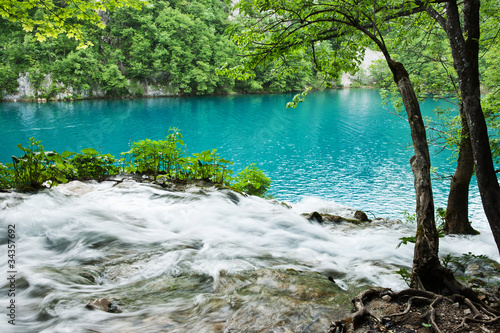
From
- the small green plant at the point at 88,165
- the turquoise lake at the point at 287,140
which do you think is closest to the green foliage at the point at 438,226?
the turquoise lake at the point at 287,140

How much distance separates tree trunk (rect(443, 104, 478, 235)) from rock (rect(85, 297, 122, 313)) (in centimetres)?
681

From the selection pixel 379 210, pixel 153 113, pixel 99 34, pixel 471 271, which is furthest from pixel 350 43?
pixel 99 34

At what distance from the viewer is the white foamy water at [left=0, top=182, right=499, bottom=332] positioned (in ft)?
9.09

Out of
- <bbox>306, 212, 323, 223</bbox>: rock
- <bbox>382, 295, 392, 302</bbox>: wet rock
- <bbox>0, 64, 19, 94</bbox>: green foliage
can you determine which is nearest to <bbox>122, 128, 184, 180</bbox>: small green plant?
<bbox>306, 212, 323, 223</bbox>: rock

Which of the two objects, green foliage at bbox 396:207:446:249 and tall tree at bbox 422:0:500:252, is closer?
green foliage at bbox 396:207:446:249

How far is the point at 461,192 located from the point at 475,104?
13.3 feet

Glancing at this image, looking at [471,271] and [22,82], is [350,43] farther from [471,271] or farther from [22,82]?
[22,82]

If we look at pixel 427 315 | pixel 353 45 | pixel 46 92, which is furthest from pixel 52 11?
pixel 46 92

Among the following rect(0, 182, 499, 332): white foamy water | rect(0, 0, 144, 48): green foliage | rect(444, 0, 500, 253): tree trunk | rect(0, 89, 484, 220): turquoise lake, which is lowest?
rect(0, 89, 484, 220): turquoise lake

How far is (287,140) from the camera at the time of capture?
84.4ft

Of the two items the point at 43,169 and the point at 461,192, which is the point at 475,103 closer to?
the point at 461,192

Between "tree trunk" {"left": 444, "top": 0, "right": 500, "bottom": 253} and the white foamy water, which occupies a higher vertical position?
"tree trunk" {"left": 444, "top": 0, "right": 500, "bottom": 253}

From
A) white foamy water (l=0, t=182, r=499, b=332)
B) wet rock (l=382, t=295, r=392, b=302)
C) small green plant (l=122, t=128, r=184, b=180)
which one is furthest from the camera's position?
small green plant (l=122, t=128, r=184, b=180)

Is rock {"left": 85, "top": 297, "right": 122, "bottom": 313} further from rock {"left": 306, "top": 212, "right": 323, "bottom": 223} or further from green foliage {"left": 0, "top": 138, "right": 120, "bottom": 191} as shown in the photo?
rock {"left": 306, "top": 212, "right": 323, "bottom": 223}
